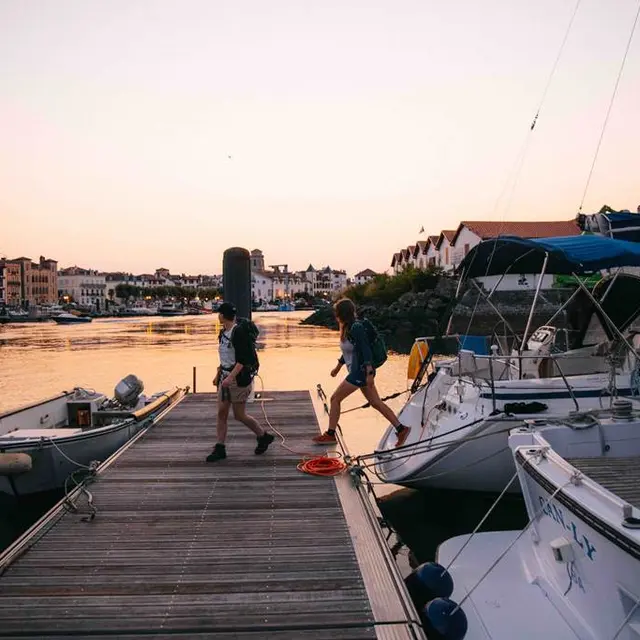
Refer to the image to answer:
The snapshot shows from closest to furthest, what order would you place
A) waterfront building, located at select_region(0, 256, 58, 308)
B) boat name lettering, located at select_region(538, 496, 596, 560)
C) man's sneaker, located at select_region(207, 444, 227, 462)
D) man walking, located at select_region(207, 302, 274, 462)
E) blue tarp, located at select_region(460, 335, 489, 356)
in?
boat name lettering, located at select_region(538, 496, 596, 560)
man walking, located at select_region(207, 302, 274, 462)
man's sneaker, located at select_region(207, 444, 227, 462)
blue tarp, located at select_region(460, 335, 489, 356)
waterfront building, located at select_region(0, 256, 58, 308)

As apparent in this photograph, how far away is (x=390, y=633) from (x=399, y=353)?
3487cm

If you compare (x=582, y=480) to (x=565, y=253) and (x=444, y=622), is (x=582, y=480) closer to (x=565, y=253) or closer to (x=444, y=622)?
(x=444, y=622)

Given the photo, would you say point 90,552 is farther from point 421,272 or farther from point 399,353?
point 421,272

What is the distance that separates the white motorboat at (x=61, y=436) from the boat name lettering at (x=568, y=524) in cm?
555

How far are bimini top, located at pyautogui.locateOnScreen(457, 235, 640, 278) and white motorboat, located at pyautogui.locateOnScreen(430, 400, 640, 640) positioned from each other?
2073mm

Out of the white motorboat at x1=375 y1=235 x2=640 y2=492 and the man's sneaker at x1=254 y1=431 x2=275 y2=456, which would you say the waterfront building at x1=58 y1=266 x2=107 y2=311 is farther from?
the man's sneaker at x1=254 y1=431 x2=275 y2=456

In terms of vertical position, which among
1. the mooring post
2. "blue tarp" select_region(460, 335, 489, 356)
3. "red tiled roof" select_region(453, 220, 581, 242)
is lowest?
"blue tarp" select_region(460, 335, 489, 356)

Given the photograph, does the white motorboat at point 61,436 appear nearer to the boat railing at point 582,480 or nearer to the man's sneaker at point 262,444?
the man's sneaker at point 262,444

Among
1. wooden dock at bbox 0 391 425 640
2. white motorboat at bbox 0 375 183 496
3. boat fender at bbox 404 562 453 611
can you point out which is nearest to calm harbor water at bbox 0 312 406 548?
white motorboat at bbox 0 375 183 496

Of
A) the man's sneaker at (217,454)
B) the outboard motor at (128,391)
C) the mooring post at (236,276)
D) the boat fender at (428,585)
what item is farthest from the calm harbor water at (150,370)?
the boat fender at (428,585)

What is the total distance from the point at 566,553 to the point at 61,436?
23.7ft

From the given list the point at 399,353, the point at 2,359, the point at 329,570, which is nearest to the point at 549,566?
the point at 329,570

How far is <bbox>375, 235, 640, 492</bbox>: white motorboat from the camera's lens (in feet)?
26.1

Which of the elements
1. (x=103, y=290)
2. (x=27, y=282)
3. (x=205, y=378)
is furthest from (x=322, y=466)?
(x=103, y=290)
